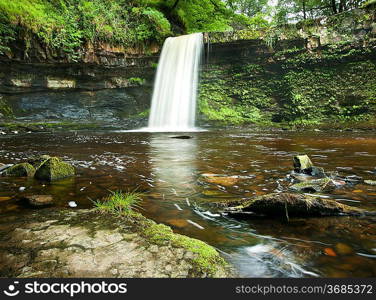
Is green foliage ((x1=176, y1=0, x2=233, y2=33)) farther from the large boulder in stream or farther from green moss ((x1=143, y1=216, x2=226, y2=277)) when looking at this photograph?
green moss ((x1=143, y1=216, x2=226, y2=277))

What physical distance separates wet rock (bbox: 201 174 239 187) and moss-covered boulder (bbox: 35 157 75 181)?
177 centimetres

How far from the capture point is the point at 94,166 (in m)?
4.25

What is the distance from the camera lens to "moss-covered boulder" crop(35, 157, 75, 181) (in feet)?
10.8

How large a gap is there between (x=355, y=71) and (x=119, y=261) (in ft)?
52.9

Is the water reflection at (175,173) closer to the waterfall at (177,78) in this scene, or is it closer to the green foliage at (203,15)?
the waterfall at (177,78)

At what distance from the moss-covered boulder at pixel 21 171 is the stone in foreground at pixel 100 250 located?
1758 mm

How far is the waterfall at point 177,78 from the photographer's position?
51.2ft

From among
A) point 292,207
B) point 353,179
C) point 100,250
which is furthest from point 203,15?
point 100,250

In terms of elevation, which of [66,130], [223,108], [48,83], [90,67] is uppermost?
[90,67]

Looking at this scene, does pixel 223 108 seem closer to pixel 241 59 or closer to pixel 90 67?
pixel 241 59

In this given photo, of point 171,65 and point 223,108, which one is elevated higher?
point 171,65

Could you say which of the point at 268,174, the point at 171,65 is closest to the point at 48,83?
the point at 171,65

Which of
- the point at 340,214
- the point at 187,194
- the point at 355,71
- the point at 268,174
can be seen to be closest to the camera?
the point at 340,214

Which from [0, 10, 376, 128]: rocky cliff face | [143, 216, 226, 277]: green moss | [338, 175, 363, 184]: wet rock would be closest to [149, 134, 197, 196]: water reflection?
[143, 216, 226, 277]: green moss
